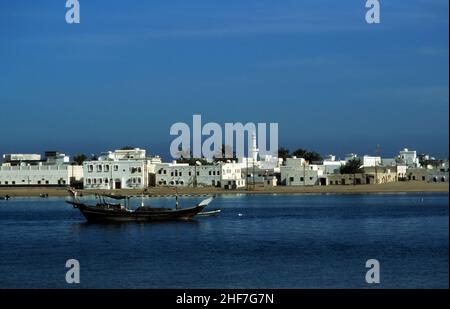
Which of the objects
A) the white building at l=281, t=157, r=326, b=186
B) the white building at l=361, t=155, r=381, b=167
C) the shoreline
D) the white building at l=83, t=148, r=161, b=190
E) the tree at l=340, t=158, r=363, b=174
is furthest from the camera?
the white building at l=361, t=155, r=381, b=167

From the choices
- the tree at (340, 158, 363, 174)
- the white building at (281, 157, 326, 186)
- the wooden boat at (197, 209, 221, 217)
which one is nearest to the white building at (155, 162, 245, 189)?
the white building at (281, 157, 326, 186)

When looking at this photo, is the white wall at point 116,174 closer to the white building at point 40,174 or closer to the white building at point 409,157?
the white building at point 40,174

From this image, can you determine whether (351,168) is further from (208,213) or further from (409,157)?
(208,213)

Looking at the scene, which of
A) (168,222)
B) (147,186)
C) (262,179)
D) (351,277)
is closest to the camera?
(351,277)

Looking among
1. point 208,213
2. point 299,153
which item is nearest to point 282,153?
point 299,153

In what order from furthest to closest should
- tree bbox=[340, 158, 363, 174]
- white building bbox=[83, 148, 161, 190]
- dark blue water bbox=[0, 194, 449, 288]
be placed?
1. tree bbox=[340, 158, 363, 174]
2. white building bbox=[83, 148, 161, 190]
3. dark blue water bbox=[0, 194, 449, 288]

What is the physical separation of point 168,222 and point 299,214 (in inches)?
501

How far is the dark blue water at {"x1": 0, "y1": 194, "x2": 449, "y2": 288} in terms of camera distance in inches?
1284

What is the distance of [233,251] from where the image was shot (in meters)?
41.8

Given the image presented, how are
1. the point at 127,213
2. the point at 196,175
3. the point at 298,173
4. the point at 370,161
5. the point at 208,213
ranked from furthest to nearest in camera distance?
the point at 370,161
the point at 298,173
the point at 196,175
the point at 208,213
the point at 127,213

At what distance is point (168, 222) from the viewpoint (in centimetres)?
6216

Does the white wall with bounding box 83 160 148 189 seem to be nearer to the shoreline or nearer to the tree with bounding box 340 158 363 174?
the shoreline
